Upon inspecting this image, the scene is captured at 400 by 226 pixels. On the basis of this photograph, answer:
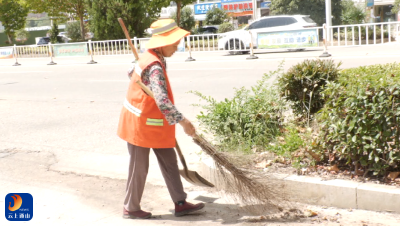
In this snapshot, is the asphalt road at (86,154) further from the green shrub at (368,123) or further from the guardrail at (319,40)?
the guardrail at (319,40)

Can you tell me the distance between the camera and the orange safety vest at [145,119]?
3.83 meters

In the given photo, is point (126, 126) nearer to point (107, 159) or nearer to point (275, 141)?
point (275, 141)

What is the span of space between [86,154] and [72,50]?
19.3m

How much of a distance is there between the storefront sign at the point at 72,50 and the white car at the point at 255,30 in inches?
276

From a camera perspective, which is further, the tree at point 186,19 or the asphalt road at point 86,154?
the tree at point 186,19

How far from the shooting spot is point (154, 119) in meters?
3.84

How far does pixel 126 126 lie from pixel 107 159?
2220 millimetres

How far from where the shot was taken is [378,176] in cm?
406

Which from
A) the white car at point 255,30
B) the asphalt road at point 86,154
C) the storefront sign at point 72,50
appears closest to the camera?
the asphalt road at point 86,154

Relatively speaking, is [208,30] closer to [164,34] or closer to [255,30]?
[255,30]

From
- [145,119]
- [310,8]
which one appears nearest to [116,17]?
[310,8]

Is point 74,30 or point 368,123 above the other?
point 74,30

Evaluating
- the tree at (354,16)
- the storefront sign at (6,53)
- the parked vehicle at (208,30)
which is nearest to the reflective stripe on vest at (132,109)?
the storefront sign at (6,53)

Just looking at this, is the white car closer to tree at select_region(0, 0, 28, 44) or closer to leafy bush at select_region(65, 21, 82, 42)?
leafy bush at select_region(65, 21, 82, 42)
